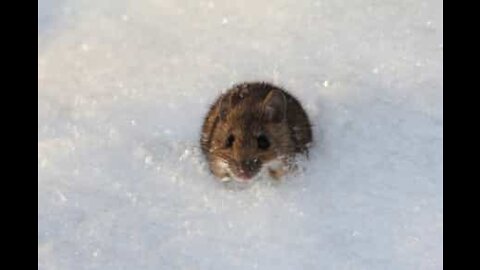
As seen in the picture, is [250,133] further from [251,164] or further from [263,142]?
[251,164]

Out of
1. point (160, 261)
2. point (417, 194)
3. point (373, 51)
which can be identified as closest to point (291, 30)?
point (373, 51)

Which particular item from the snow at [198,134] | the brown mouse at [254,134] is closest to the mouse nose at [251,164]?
the brown mouse at [254,134]

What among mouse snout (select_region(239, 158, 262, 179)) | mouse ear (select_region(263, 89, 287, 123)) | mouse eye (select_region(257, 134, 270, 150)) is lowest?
mouse snout (select_region(239, 158, 262, 179))

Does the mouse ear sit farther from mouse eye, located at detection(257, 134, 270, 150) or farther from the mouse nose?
the mouse nose

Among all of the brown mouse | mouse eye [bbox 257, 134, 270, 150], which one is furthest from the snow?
mouse eye [bbox 257, 134, 270, 150]

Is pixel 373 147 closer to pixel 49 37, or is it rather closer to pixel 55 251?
pixel 55 251

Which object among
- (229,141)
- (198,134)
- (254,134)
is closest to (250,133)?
(254,134)

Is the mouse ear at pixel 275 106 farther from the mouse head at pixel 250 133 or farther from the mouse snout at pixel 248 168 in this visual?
the mouse snout at pixel 248 168
